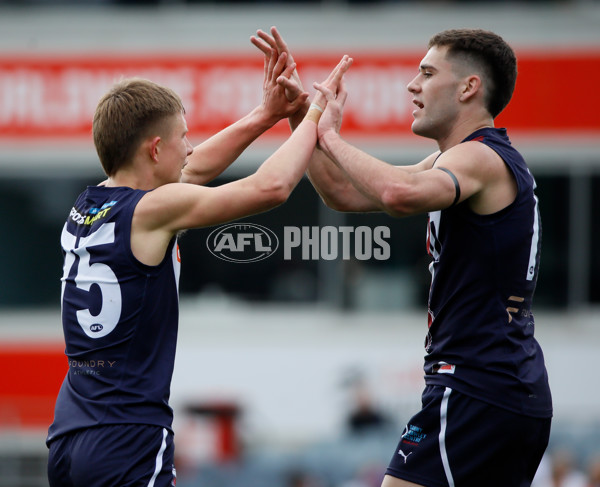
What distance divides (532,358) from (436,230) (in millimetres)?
691

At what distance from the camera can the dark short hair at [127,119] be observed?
3.66 metres

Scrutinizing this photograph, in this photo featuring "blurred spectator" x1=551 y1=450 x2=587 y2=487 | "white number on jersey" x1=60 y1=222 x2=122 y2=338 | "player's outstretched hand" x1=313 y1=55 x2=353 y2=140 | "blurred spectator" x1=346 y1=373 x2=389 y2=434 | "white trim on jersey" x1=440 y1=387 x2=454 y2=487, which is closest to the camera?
"white number on jersey" x1=60 y1=222 x2=122 y2=338

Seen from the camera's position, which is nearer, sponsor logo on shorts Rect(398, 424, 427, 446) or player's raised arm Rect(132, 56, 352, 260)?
player's raised arm Rect(132, 56, 352, 260)

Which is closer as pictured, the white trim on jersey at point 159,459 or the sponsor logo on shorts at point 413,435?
the white trim on jersey at point 159,459

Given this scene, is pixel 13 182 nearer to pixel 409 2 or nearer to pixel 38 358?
pixel 38 358

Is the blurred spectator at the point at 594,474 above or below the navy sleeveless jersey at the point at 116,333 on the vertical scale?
below

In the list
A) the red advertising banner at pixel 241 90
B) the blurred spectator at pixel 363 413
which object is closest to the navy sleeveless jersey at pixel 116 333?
the blurred spectator at pixel 363 413

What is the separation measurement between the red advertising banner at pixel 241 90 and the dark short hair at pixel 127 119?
30.0 ft

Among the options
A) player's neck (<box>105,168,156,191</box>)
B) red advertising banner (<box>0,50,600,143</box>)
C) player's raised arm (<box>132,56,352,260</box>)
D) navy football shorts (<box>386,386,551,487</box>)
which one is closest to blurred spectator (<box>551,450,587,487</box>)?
red advertising banner (<box>0,50,600,143</box>)

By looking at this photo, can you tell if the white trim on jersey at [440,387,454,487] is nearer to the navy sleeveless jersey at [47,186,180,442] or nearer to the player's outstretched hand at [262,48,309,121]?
the navy sleeveless jersey at [47,186,180,442]

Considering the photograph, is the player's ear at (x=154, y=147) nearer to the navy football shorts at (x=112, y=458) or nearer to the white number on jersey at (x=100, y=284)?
the white number on jersey at (x=100, y=284)

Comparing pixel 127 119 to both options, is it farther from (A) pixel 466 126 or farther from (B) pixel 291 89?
(A) pixel 466 126

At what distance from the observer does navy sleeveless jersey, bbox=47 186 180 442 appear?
3.48 metres

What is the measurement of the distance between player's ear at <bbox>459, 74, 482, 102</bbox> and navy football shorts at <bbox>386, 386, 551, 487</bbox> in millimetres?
1308
